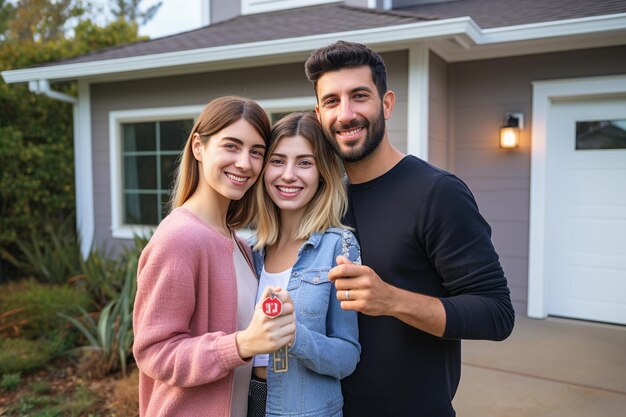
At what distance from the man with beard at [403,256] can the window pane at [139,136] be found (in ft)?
17.3

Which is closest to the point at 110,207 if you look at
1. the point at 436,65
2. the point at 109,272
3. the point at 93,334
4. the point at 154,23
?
the point at 109,272

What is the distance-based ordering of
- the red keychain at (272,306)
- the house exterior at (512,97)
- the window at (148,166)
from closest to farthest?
the red keychain at (272,306) → the house exterior at (512,97) → the window at (148,166)

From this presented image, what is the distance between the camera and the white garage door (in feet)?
16.1

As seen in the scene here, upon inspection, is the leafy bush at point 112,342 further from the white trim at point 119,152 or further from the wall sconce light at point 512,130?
the wall sconce light at point 512,130

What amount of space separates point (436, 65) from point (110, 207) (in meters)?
4.57

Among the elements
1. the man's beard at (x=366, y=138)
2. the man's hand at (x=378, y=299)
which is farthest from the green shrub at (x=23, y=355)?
the man's hand at (x=378, y=299)

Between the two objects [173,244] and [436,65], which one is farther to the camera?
[436,65]

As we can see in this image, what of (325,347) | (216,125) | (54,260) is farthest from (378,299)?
(54,260)

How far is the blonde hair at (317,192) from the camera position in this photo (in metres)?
1.67

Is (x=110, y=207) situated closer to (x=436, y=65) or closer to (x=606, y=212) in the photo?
(x=436, y=65)

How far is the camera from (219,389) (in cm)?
150

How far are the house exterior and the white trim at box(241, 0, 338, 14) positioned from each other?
2.07 ft

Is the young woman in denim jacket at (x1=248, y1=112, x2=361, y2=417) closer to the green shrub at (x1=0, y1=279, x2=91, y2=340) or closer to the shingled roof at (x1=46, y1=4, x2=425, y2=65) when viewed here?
the shingled roof at (x1=46, y1=4, x2=425, y2=65)

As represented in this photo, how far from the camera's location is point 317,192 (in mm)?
1758
